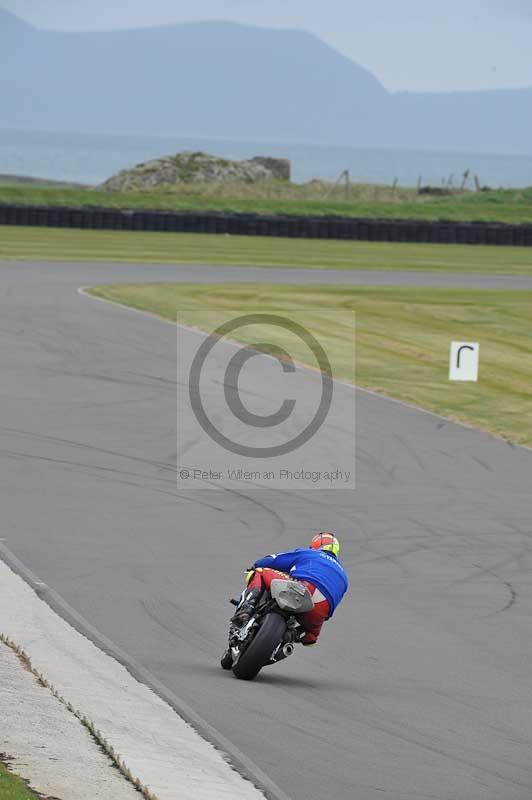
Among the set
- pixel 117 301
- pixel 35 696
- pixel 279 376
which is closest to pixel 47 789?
pixel 35 696

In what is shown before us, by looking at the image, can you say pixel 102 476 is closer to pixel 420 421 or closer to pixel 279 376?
pixel 420 421

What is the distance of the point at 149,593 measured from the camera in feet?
40.5

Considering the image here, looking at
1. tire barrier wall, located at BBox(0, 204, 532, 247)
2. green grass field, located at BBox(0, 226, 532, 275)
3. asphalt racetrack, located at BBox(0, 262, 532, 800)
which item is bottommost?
asphalt racetrack, located at BBox(0, 262, 532, 800)

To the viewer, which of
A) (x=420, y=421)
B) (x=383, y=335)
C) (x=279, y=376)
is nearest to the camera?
(x=420, y=421)

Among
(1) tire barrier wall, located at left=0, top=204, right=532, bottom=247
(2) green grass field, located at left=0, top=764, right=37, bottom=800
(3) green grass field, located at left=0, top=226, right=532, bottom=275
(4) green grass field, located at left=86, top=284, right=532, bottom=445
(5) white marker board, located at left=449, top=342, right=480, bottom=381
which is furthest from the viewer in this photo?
(1) tire barrier wall, located at left=0, top=204, right=532, bottom=247

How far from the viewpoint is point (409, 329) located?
34.8 meters

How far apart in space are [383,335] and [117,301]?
→ 7.30 metres

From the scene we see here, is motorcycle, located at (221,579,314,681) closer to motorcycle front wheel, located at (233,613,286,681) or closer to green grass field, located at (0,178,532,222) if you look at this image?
motorcycle front wheel, located at (233,613,286,681)

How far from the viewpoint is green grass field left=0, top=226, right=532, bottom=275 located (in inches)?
2012

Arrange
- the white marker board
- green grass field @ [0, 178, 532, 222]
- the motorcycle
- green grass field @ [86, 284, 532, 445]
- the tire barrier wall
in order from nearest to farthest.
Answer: the motorcycle
green grass field @ [86, 284, 532, 445]
the white marker board
the tire barrier wall
green grass field @ [0, 178, 532, 222]

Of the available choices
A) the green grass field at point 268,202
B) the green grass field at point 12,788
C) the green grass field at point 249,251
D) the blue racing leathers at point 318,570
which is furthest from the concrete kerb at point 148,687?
the green grass field at point 268,202

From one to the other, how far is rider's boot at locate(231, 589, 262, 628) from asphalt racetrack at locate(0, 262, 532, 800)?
1.26ft

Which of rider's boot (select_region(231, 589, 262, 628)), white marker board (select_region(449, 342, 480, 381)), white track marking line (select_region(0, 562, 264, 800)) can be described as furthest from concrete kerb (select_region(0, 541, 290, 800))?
white marker board (select_region(449, 342, 480, 381))

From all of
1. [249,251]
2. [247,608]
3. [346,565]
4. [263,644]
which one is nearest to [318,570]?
[247,608]
